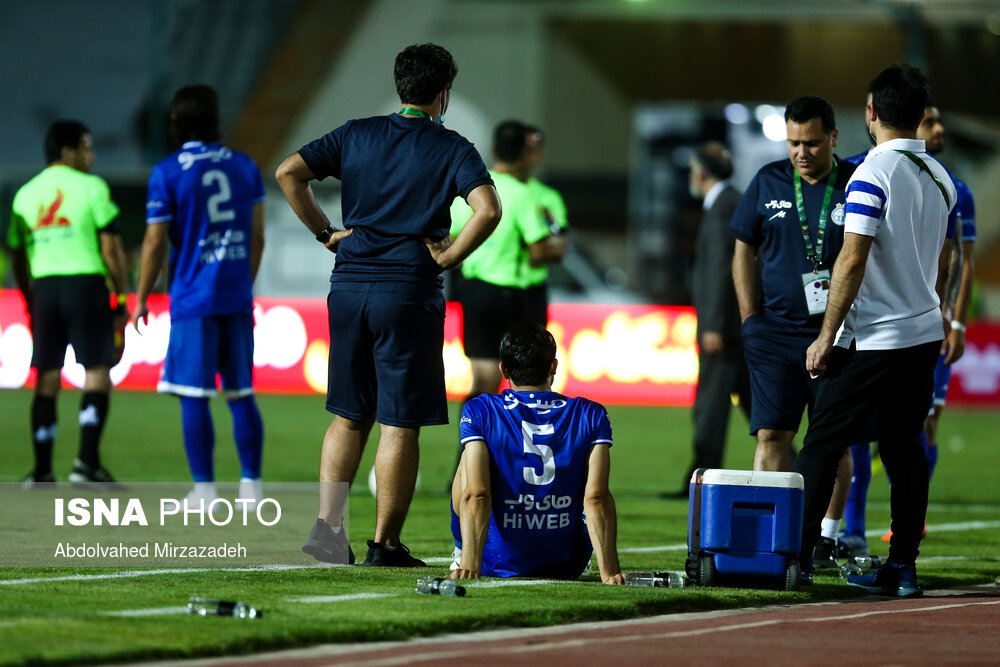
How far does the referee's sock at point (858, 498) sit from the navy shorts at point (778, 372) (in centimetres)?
122

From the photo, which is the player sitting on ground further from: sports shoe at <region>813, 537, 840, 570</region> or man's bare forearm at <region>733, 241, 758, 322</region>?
sports shoe at <region>813, 537, 840, 570</region>

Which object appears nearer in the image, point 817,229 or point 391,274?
point 391,274

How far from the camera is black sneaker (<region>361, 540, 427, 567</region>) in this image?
7434mm

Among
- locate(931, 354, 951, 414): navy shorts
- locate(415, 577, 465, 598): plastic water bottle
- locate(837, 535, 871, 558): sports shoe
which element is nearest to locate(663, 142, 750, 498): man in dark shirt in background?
locate(931, 354, 951, 414): navy shorts

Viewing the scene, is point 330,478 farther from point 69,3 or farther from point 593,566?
point 69,3

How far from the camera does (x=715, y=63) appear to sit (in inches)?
1745

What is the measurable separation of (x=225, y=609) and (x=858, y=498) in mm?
4351

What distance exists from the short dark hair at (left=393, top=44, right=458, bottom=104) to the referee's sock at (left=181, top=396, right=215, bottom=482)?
2.91 metres

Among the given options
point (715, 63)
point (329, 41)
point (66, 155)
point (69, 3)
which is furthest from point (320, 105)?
point (66, 155)

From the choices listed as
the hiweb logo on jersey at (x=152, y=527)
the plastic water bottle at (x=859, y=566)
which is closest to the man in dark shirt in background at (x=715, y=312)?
the hiweb logo on jersey at (x=152, y=527)

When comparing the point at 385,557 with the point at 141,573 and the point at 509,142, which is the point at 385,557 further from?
the point at 509,142

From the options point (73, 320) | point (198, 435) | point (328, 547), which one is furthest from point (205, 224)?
point (328, 547)

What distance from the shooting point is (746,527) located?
7.11 metres

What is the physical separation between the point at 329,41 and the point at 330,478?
32.4 m
